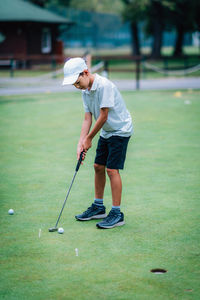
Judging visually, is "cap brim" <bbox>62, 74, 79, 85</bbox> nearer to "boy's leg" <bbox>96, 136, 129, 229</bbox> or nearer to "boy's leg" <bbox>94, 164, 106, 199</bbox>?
"boy's leg" <bbox>96, 136, 129, 229</bbox>

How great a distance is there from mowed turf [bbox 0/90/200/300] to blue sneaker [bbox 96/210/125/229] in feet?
0.25

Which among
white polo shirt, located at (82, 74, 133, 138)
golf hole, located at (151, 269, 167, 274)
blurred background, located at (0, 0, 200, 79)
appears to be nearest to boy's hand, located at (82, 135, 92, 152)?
white polo shirt, located at (82, 74, 133, 138)

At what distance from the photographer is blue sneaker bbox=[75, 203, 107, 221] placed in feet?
17.9

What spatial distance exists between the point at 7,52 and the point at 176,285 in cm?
3246

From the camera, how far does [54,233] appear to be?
504 centimetres

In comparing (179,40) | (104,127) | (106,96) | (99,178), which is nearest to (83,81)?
(106,96)

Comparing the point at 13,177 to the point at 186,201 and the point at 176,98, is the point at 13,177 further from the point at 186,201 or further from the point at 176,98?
the point at 176,98

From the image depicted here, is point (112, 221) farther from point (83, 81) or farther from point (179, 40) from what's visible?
point (179, 40)

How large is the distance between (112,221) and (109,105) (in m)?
1.19

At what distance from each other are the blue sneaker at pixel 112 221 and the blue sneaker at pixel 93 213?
0.26 m

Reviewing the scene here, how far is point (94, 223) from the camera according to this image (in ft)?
17.7

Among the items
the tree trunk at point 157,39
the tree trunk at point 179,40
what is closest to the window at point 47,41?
the tree trunk at point 157,39

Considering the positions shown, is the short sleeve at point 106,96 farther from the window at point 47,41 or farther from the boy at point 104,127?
the window at point 47,41

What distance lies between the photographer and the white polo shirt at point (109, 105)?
4.93 metres
